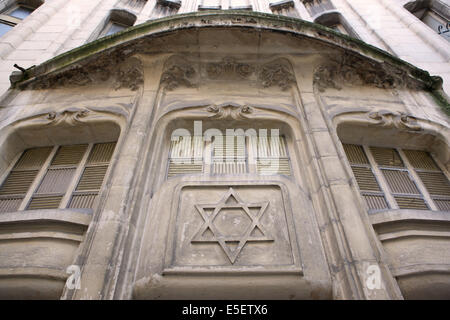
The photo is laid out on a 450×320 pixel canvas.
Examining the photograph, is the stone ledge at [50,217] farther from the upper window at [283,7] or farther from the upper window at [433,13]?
the upper window at [433,13]

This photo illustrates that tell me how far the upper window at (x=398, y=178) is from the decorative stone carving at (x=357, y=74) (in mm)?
1370

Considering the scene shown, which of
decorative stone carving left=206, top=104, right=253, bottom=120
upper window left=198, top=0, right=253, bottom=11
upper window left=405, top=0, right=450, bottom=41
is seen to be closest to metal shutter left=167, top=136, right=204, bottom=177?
decorative stone carving left=206, top=104, right=253, bottom=120

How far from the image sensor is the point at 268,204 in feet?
11.6

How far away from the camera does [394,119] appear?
15.9 ft

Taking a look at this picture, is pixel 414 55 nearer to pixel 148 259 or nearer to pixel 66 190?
pixel 148 259

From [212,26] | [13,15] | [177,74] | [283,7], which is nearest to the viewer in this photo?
[212,26]

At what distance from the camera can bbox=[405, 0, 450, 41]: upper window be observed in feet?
28.1

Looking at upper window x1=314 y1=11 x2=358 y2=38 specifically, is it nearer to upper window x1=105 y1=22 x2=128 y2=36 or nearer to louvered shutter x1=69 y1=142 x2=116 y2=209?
upper window x1=105 y1=22 x2=128 y2=36

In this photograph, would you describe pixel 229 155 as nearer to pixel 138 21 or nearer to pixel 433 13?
pixel 138 21

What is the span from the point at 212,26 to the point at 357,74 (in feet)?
10.0

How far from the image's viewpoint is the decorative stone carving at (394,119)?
4.76 m

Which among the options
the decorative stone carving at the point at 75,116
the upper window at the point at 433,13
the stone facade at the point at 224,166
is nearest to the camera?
the stone facade at the point at 224,166

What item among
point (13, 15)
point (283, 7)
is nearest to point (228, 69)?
point (283, 7)

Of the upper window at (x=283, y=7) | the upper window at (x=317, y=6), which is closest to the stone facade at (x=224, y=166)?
the upper window at (x=317, y=6)
